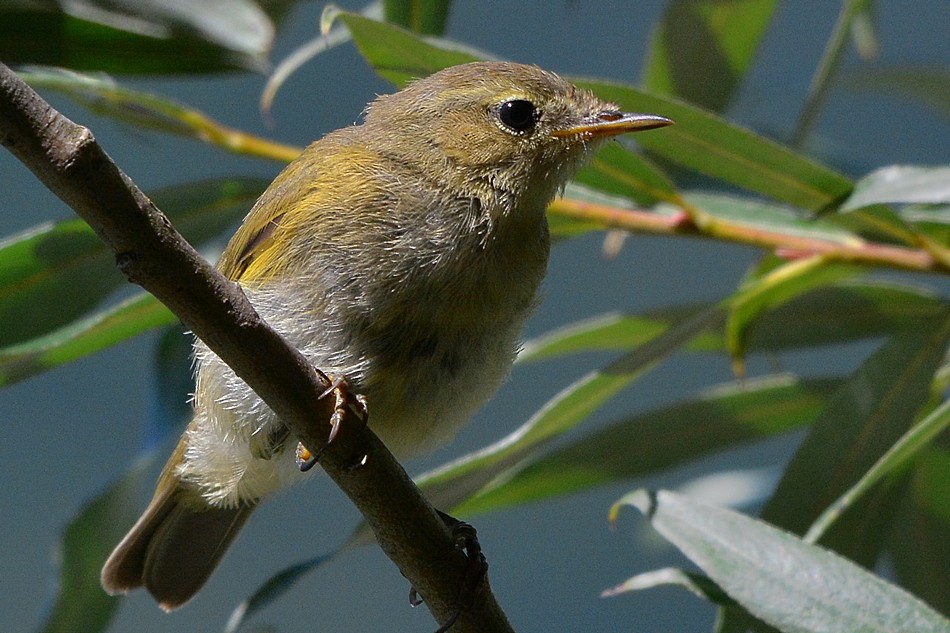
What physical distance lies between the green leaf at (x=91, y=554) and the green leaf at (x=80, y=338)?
1.36ft

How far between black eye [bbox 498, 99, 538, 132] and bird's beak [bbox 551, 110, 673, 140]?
51 millimetres

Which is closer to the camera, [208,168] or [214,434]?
[214,434]

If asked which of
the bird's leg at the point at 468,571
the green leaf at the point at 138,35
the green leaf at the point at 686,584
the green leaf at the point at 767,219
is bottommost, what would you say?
the green leaf at the point at 686,584

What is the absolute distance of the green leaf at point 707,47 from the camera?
276cm

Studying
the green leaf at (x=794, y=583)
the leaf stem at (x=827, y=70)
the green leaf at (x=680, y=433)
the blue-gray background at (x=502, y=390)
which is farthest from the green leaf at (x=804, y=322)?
the blue-gray background at (x=502, y=390)

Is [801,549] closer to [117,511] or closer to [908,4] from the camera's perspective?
[117,511]

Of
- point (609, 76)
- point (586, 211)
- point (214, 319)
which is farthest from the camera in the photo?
point (609, 76)

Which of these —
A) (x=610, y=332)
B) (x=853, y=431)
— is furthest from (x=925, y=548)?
(x=610, y=332)

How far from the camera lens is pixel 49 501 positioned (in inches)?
173

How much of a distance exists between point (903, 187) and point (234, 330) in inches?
48.6

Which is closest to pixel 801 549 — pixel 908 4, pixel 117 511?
pixel 117 511

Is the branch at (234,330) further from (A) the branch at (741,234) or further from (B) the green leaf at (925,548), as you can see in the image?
(B) the green leaf at (925,548)

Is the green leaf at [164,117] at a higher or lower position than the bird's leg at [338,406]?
lower

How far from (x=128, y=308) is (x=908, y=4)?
4127mm
